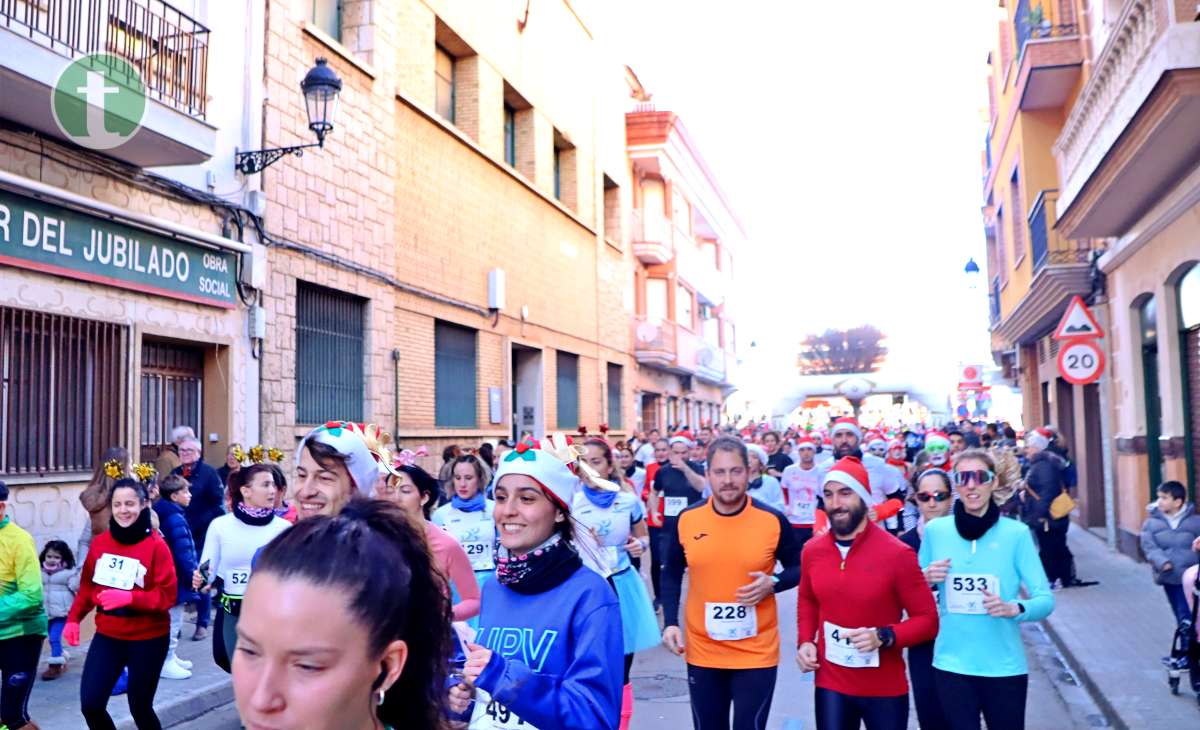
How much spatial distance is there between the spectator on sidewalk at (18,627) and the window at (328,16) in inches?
410

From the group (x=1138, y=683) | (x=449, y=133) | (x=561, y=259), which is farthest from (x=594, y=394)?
(x=1138, y=683)

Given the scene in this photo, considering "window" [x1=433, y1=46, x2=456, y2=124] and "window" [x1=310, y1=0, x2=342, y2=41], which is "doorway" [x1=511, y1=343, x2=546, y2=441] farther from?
"window" [x1=310, y1=0, x2=342, y2=41]

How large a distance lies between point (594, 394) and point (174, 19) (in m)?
16.1

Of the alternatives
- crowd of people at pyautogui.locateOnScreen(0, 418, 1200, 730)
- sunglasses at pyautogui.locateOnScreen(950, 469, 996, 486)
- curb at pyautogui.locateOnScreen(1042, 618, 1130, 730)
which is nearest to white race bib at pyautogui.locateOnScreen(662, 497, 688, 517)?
crowd of people at pyautogui.locateOnScreen(0, 418, 1200, 730)

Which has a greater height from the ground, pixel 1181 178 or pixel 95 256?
pixel 1181 178

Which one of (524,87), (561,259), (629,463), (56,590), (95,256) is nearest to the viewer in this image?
(56,590)

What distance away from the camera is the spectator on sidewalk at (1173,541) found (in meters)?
8.19

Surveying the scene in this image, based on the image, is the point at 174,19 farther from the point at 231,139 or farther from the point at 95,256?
the point at 95,256

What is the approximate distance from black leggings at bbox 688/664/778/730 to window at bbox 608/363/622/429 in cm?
2235

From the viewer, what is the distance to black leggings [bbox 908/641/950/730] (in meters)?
5.61

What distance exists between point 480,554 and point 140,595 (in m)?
2.34

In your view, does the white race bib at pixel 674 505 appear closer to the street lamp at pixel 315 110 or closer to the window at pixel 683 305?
the street lamp at pixel 315 110

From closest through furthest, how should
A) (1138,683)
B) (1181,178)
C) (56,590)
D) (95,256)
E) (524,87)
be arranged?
(1138,683)
(56,590)
(95,256)
(1181,178)
(524,87)

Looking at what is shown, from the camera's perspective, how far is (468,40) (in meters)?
18.7
